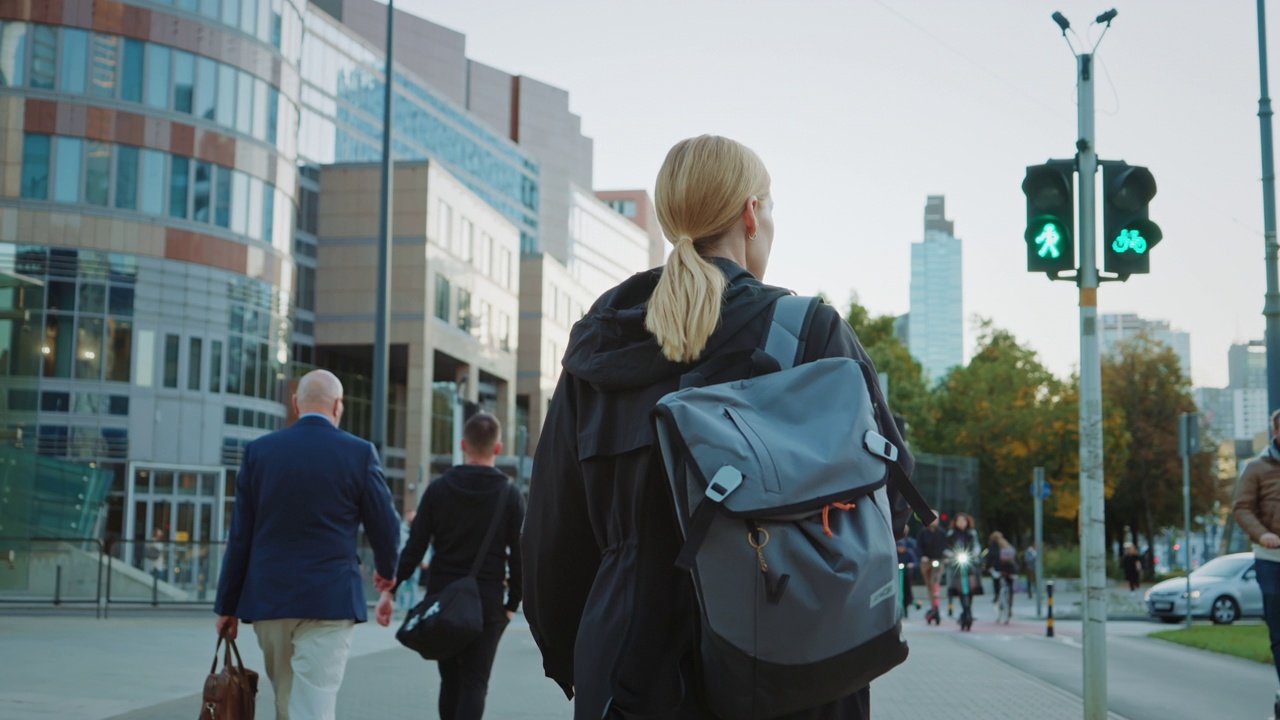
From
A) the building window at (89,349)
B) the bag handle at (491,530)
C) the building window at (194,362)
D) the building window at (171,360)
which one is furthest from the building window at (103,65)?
the bag handle at (491,530)

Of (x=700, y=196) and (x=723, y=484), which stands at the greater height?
(x=700, y=196)

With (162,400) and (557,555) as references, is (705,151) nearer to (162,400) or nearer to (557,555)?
(557,555)

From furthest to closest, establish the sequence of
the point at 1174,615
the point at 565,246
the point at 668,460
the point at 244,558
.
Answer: the point at 565,246
the point at 1174,615
the point at 244,558
the point at 668,460

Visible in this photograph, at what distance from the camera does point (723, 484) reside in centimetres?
219

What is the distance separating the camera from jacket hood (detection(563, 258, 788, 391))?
2475mm

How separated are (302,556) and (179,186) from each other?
113 feet

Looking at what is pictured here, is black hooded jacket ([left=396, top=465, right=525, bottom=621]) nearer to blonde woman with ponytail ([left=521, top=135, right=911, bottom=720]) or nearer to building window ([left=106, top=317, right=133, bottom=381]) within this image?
blonde woman with ponytail ([left=521, top=135, right=911, bottom=720])

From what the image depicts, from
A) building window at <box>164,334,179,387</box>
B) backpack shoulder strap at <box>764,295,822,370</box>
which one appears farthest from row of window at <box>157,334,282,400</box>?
backpack shoulder strap at <box>764,295,822,370</box>

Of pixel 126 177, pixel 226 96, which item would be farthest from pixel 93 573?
pixel 226 96

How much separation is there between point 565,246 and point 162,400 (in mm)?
48438

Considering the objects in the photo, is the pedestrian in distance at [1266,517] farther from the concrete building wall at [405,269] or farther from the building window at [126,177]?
the concrete building wall at [405,269]

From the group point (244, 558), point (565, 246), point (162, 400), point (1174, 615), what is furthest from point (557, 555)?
point (565, 246)

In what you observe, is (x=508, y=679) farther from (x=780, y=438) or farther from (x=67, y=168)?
(x=67, y=168)

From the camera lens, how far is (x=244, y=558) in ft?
20.3
